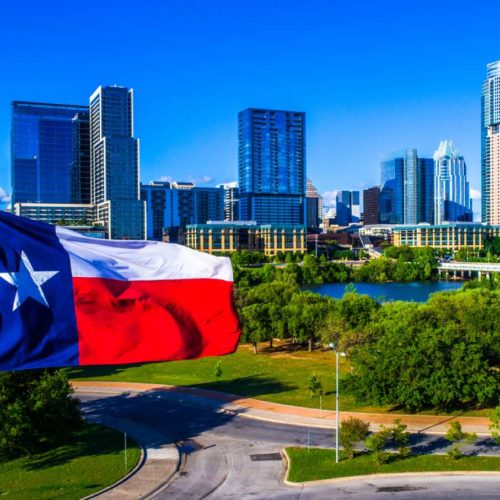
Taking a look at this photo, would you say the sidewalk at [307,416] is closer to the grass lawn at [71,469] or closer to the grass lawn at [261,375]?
the grass lawn at [261,375]

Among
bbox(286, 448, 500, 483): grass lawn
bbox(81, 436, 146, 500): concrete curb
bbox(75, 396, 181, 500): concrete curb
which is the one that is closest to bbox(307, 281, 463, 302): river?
bbox(75, 396, 181, 500): concrete curb

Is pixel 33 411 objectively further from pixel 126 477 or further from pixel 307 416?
pixel 307 416

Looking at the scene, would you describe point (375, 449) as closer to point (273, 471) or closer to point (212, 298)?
point (273, 471)

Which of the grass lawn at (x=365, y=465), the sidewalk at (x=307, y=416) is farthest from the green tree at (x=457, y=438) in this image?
the sidewalk at (x=307, y=416)

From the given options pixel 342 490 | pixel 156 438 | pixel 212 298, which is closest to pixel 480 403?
pixel 342 490

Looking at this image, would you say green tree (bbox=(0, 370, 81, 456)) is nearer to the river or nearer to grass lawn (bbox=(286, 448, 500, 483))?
grass lawn (bbox=(286, 448, 500, 483))
